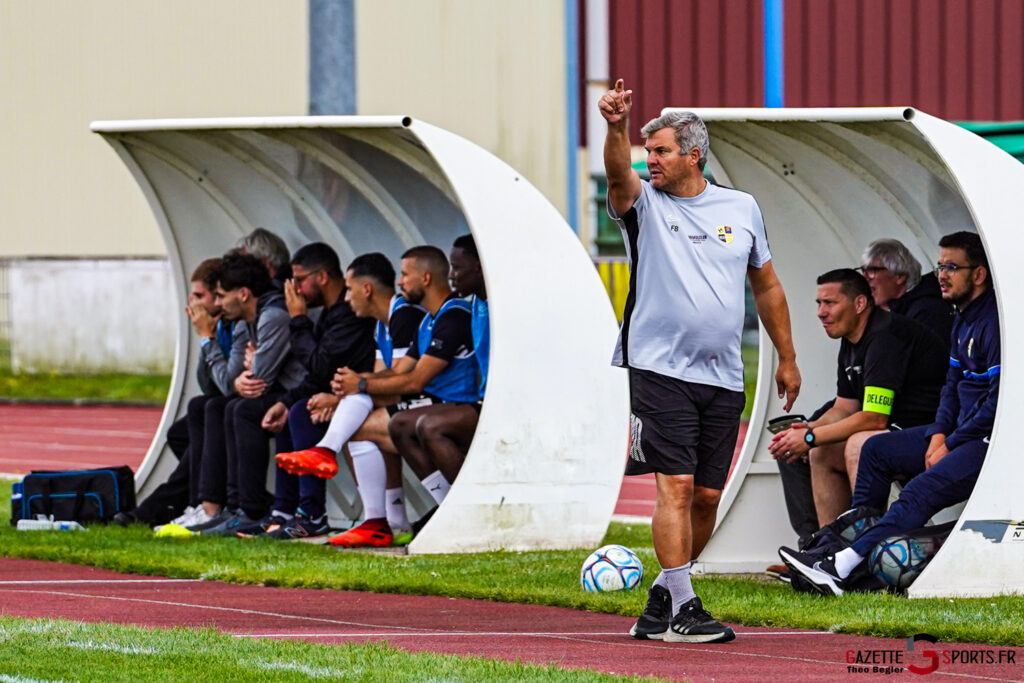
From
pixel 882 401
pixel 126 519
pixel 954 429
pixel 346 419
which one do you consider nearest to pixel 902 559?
pixel 954 429

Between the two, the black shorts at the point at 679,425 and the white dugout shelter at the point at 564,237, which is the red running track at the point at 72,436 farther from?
the black shorts at the point at 679,425

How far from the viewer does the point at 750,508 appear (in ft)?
29.6

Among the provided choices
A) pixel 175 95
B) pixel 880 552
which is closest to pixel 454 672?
pixel 880 552

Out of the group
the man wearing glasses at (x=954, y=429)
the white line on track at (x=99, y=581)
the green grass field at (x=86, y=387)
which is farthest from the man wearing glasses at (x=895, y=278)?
the green grass field at (x=86, y=387)

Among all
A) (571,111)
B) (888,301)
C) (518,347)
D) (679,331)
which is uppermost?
(571,111)

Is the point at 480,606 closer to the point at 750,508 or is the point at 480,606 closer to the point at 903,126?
the point at 750,508

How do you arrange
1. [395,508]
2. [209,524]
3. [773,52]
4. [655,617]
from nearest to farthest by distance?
[655,617] < [395,508] < [209,524] < [773,52]

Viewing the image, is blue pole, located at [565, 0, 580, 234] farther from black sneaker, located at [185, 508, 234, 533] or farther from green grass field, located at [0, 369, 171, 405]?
black sneaker, located at [185, 508, 234, 533]

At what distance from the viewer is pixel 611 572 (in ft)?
26.5

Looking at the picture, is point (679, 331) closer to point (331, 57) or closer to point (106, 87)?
point (331, 57)

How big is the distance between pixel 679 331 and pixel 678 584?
91cm

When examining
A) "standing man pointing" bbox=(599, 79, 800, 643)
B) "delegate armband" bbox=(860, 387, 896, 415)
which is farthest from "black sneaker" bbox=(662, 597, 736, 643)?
"delegate armband" bbox=(860, 387, 896, 415)

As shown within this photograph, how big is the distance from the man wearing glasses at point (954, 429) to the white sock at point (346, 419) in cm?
292

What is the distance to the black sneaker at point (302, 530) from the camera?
10.3 m
